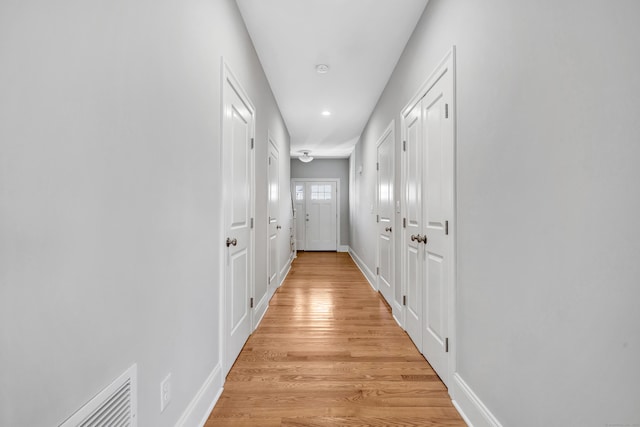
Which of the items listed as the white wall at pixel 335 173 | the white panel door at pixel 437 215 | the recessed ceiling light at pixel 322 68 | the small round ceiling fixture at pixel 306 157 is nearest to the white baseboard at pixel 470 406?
the white panel door at pixel 437 215

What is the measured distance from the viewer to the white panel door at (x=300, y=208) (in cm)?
848

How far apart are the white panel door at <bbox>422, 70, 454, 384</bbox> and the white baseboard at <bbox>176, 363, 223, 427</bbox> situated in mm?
1387

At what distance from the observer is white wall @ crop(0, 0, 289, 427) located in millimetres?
631

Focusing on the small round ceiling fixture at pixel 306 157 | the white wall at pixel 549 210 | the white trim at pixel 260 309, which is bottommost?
the white trim at pixel 260 309

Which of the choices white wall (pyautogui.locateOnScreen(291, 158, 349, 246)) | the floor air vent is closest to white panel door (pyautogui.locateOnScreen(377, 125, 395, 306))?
the floor air vent

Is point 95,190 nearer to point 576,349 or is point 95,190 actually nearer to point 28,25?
point 28,25

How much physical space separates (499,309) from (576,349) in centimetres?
40

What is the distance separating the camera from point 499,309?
1.32 metres

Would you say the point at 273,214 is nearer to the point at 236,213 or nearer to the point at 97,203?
the point at 236,213

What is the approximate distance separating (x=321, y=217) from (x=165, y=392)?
7.36 meters

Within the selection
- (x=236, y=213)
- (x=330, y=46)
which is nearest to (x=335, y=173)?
(x=330, y=46)

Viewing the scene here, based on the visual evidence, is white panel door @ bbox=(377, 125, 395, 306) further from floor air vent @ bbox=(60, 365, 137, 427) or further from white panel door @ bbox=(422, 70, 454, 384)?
floor air vent @ bbox=(60, 365, 137, 427)

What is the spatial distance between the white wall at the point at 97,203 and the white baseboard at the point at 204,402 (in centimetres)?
6

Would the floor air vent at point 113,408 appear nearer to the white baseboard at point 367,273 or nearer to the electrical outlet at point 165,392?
the electrical outlet at point 165,392
